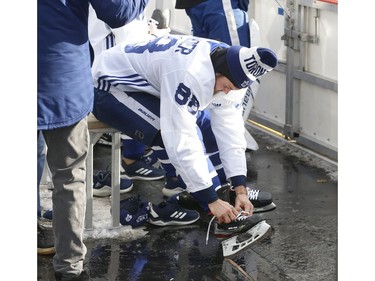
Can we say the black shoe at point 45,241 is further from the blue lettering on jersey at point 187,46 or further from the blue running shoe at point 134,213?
the blue lettering on jersey at point 187,46

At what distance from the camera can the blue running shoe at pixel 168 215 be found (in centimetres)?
513

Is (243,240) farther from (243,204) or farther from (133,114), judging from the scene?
(133,114)

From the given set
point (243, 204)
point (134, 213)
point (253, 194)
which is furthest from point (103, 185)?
point (243, 204)

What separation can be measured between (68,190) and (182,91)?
A: 860 millimetres

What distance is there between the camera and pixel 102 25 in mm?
6004

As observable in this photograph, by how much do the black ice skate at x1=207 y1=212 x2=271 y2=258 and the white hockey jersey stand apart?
271 millimetres

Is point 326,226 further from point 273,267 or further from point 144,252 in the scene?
point 144,252

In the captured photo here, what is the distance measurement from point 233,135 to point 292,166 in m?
1.48

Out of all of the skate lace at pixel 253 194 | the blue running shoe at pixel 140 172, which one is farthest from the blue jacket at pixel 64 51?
the blue running shoe at pixel 140 172

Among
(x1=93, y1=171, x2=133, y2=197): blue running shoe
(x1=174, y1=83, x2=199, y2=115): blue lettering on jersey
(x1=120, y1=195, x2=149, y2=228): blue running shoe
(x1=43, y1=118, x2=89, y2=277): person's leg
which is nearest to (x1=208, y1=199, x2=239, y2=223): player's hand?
(x1=174, y1=83, x2=199, y2=115): blue lettering on jersey

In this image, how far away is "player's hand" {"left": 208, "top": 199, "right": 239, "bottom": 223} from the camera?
4598 millimetres

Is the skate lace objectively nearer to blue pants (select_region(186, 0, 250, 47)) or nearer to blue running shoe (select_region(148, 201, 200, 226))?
blue running shoe (select_region(148, 201, 200, 226))

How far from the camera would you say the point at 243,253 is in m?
4.71
